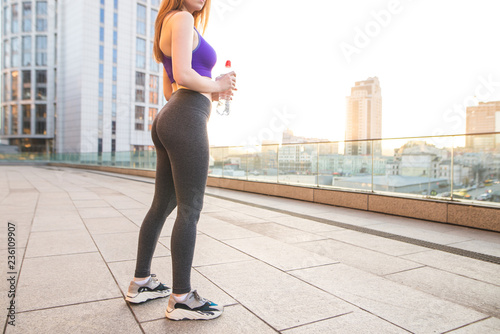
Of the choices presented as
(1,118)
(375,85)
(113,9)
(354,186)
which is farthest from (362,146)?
(1,118)

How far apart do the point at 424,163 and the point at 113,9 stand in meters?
60.4

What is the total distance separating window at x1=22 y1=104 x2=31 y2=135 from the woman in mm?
69658

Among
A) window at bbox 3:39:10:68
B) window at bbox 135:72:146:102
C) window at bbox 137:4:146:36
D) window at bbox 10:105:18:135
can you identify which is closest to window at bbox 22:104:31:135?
window at bbox 10:105:18:135

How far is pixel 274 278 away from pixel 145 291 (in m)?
0.99

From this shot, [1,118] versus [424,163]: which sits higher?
[1,118]

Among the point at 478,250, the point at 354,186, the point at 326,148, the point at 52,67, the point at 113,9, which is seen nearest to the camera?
the point at 478,250

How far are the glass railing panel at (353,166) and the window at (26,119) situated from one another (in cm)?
6652

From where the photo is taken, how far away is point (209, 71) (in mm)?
Answer: 2035

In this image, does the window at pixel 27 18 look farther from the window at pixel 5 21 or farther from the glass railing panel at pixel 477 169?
the glass railing panel at pixel 477 169

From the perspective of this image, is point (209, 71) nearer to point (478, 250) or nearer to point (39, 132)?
point (478, 250)

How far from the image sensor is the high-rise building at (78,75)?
54875 mm

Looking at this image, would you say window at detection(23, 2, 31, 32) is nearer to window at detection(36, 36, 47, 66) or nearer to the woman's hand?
window at detection(36, 36, 47, 66)

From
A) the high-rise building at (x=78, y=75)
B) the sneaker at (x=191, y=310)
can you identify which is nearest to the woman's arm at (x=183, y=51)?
the sneaker at (x=191, y=310)

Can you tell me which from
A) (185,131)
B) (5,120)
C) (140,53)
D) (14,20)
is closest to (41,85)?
(5,120)
